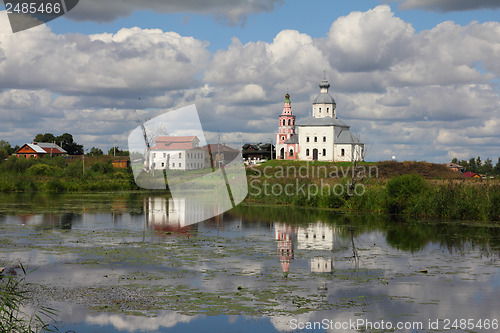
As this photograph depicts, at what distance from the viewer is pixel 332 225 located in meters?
30.0

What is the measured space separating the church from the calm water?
224 ft

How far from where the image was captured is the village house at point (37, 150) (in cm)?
11494

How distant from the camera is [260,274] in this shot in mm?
16578

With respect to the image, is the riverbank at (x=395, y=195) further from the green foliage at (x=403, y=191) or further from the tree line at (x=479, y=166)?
the tree line at (x=479, y=166)

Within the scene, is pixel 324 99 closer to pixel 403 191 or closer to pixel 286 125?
pixel 286 125

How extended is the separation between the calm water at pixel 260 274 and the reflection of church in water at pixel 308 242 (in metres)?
0.05

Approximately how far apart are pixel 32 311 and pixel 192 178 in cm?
7047

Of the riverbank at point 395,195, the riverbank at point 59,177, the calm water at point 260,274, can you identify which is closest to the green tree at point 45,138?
the riverbank at point 59,177

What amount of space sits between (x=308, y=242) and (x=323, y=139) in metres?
77.0

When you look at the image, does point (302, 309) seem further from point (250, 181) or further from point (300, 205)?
point (250, 181)

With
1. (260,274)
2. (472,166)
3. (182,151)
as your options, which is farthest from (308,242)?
(472,166)

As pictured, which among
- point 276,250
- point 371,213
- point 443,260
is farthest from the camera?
point 371,213

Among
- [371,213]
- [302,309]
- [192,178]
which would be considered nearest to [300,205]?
[371,213]

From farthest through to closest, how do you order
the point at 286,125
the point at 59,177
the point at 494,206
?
the point at 286,125
the point at 59,177
the point at 494,206
